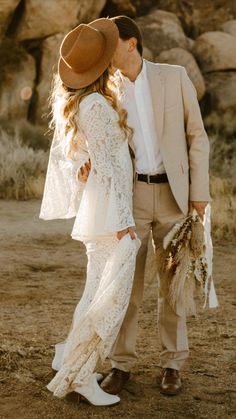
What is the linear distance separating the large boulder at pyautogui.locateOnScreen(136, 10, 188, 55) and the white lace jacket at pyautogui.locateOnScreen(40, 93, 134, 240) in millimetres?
13303

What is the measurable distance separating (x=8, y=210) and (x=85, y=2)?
703cm

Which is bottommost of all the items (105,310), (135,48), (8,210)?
(8,210)

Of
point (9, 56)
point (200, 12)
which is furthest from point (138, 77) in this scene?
point (200, 12)

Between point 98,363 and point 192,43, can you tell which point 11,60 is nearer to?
point 192,43

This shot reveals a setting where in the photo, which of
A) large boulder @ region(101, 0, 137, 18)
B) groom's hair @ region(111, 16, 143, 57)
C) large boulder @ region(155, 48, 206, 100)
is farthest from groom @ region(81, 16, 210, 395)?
large boulder @ region(101, 0, 137, 18)

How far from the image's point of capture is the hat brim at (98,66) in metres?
3.66

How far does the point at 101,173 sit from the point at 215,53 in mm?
13868

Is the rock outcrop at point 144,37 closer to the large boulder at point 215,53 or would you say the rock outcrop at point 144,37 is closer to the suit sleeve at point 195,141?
the large boulder at point 215,53

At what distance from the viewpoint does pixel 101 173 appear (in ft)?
12.1

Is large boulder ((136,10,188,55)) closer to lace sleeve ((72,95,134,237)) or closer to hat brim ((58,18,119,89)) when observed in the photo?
hat brim ((58,18,119,89))

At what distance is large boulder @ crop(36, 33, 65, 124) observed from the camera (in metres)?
15.3

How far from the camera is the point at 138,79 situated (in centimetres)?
402

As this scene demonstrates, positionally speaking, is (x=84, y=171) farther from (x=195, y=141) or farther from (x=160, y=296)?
(x=160, y=296)

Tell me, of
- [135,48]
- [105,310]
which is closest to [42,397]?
[105,310]
